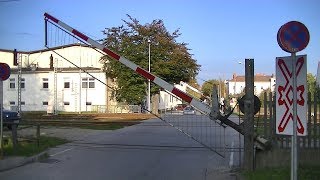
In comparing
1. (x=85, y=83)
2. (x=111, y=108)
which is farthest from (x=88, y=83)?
(x=111, y=108)

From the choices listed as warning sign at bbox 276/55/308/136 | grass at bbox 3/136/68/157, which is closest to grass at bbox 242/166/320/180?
warning sign at bbox 276/55/308/136

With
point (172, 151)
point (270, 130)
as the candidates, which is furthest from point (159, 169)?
point (172, 151)

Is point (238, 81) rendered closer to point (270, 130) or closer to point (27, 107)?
point (27, 107)

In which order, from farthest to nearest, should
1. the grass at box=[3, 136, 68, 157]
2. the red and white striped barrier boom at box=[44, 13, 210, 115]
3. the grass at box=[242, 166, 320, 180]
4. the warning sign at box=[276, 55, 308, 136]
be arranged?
the grass at box=[3, 136, 68, 157] → the red and white striped barrier boom at box=[44, 13, 210, 115] → the grass at box=[242, 166, 320, 180] → the warning sign at box=[276, 55, 308, 136]

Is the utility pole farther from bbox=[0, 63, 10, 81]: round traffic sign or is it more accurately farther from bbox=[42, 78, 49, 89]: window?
bbox=[42, 78, 49, 89]: window

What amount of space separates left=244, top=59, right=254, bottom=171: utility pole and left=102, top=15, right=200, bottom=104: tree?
Result: 1923 inches

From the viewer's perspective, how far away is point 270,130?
1170 centimetres

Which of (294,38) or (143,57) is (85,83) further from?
(294,38)

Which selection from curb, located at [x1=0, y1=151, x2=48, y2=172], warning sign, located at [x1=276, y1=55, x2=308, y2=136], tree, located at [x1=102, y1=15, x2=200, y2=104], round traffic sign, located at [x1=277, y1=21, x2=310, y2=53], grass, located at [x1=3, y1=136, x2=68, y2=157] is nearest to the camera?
round traffic sign, located at [x1=277, y1=21, x2=310, y2=53]

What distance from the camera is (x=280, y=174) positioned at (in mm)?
10453

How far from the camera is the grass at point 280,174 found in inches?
396

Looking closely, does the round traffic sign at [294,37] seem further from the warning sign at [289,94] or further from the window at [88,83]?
the window at [88,83]

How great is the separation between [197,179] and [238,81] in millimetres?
166956

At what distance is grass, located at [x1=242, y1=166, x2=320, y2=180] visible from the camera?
10.1m
